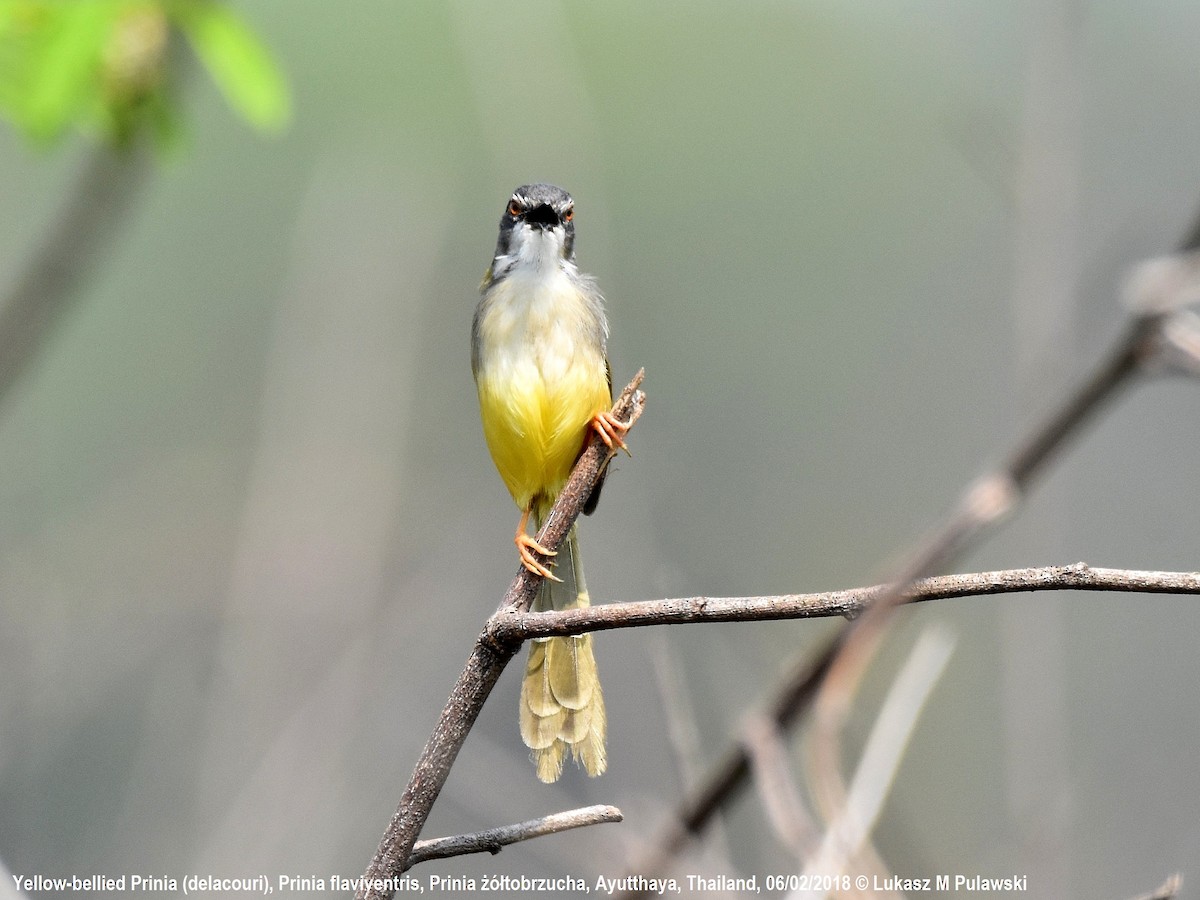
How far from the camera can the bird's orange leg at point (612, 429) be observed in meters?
3.36

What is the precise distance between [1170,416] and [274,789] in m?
8.26

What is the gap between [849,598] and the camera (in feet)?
5.65

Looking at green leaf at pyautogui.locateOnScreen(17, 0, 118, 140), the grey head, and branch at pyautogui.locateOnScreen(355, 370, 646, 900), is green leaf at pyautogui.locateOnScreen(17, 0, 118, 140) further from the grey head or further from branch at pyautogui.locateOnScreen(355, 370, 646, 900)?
the grey head

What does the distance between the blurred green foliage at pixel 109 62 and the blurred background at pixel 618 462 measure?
0.73ft

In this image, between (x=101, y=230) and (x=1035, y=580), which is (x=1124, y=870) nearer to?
(x=1035, y=580)

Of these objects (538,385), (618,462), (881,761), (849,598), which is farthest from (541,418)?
(849,598)

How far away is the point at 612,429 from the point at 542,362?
653 millimetres

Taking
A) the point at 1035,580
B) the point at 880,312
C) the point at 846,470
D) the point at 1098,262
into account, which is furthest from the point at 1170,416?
the point at 1035,580

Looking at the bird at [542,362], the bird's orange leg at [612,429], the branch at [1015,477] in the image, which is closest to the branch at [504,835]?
the branch at [1015,477]

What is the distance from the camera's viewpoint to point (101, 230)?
179cm

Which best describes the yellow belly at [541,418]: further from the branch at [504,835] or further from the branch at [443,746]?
the branch at [504,835]

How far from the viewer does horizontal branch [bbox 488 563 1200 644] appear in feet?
5.12

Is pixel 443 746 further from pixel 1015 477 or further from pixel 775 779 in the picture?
pixel 1015 477

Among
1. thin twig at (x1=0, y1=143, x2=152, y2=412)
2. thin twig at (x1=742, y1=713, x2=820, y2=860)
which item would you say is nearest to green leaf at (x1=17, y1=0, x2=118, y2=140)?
thin twig at (x1=0, y1=143, x2=152, y2=412)
